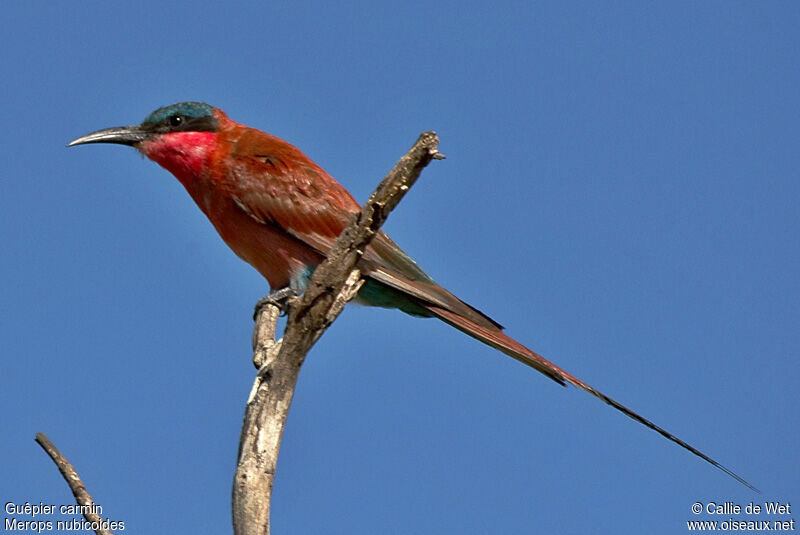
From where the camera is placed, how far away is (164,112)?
561 cm

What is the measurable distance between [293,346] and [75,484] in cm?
84

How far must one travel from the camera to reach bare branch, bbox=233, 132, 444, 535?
324 cm

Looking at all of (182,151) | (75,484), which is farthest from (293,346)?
(182,151)

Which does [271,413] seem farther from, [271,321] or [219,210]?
[219,210]

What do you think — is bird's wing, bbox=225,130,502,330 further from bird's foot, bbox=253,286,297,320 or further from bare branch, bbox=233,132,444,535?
bare branch, bbox=233,132,444,535

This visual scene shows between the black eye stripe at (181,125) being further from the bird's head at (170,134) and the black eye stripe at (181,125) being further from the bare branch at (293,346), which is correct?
the bare branch at (293,346)

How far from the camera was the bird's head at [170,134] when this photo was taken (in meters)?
5.45

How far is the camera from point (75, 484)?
3309mm

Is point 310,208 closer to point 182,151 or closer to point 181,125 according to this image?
point 182,151

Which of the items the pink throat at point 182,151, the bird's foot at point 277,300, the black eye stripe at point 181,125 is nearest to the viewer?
the bird's foot at point 277,300

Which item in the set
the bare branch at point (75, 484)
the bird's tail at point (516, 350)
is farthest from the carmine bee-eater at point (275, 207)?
→ the bare branch at point (75, 484)

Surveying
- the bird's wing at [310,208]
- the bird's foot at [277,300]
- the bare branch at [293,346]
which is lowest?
the bare branch at [293,346]

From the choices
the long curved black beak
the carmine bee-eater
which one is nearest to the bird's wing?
the carmine bee-eater

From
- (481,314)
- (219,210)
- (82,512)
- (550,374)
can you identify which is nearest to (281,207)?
(219,210)
